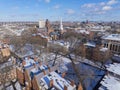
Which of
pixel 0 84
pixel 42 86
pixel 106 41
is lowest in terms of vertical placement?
pixel 0 84

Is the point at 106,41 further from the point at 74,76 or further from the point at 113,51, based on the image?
the point at 74,76

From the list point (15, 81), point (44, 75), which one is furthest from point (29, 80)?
point (15, 81)

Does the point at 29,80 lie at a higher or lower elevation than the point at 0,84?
higher

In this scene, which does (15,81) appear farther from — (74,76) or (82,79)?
(82,79)

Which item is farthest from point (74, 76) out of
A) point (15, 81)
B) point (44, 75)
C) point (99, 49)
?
point (99, 49)

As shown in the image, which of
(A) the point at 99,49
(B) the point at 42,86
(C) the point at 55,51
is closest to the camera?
(B) the point at 42,86

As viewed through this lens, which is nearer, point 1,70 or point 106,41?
point 1,70

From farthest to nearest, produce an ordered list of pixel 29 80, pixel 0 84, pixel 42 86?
pixel 0 84 → pixel 29 80 → pixel 42 86

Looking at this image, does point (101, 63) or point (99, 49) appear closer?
point (101, 63)

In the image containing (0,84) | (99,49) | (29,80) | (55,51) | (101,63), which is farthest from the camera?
(55,51)
